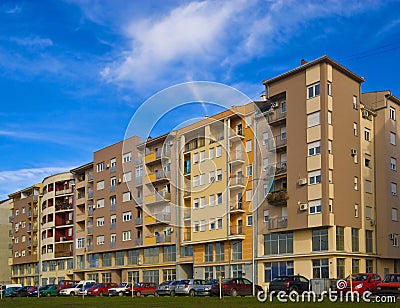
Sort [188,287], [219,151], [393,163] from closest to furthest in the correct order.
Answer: [188,287], [393,163], [219,151]

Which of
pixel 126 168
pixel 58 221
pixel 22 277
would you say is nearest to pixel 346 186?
pixel 126 168

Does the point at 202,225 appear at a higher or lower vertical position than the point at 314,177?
lower

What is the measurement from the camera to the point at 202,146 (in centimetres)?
7812

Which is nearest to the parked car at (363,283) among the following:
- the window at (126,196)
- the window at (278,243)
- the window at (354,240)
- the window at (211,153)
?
the window at (354,240)

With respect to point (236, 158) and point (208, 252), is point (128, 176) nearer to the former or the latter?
point (208, 252)

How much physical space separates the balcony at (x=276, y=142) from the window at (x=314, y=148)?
11.9 feet

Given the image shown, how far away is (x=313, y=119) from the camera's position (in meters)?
63.1

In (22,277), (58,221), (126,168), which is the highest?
(126,168)

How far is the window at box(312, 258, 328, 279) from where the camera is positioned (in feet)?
197

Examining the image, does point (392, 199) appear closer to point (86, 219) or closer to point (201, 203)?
point (201, 203)

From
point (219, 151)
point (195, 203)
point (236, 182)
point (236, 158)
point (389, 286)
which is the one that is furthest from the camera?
point (195, 203)

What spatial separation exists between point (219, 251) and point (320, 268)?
1607 centimetres

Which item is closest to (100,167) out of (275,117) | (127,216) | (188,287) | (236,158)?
(127,216)

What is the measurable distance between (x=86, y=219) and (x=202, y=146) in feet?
109
